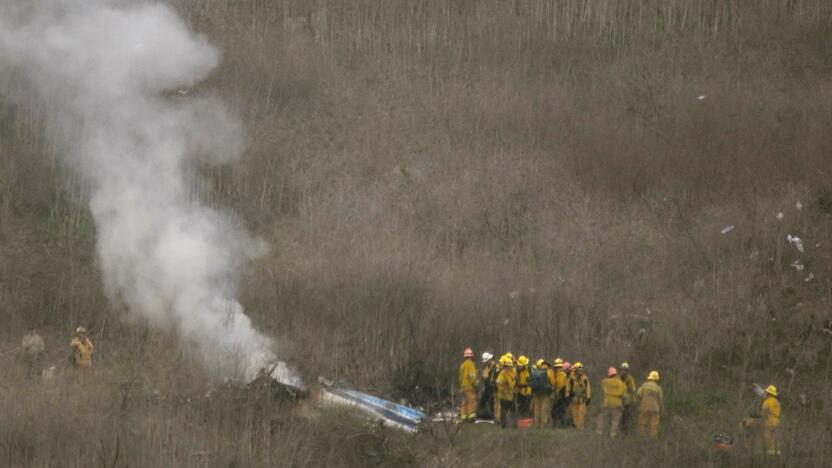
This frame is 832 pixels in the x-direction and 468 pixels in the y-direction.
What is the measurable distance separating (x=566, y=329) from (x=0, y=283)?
1171 cm

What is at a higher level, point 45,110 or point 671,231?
point 45,110

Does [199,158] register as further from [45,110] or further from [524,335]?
[524,335]

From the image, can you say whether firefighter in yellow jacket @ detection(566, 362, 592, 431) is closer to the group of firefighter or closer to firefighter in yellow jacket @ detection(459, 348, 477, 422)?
the group of firefighter

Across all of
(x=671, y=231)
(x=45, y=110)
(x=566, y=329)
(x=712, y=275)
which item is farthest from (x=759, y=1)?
(x=45, y=110)

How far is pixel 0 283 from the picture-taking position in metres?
27.5

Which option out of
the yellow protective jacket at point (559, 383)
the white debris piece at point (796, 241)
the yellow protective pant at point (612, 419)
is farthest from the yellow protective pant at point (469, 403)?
the white debris piece at point (796, 241)

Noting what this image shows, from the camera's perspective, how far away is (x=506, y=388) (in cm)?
1975

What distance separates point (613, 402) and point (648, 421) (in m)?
0.60

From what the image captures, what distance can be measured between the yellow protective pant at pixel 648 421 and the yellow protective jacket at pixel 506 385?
191 cm

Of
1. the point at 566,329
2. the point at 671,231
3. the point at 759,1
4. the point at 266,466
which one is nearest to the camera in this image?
the point at 266,466

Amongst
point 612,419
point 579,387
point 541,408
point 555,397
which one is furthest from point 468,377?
point 612,419

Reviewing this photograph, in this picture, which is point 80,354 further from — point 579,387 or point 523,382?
point 579,387

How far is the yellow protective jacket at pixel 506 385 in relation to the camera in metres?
19.7

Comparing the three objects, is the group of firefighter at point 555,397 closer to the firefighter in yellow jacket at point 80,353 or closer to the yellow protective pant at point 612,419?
the yellow protective pant at point 612,419
